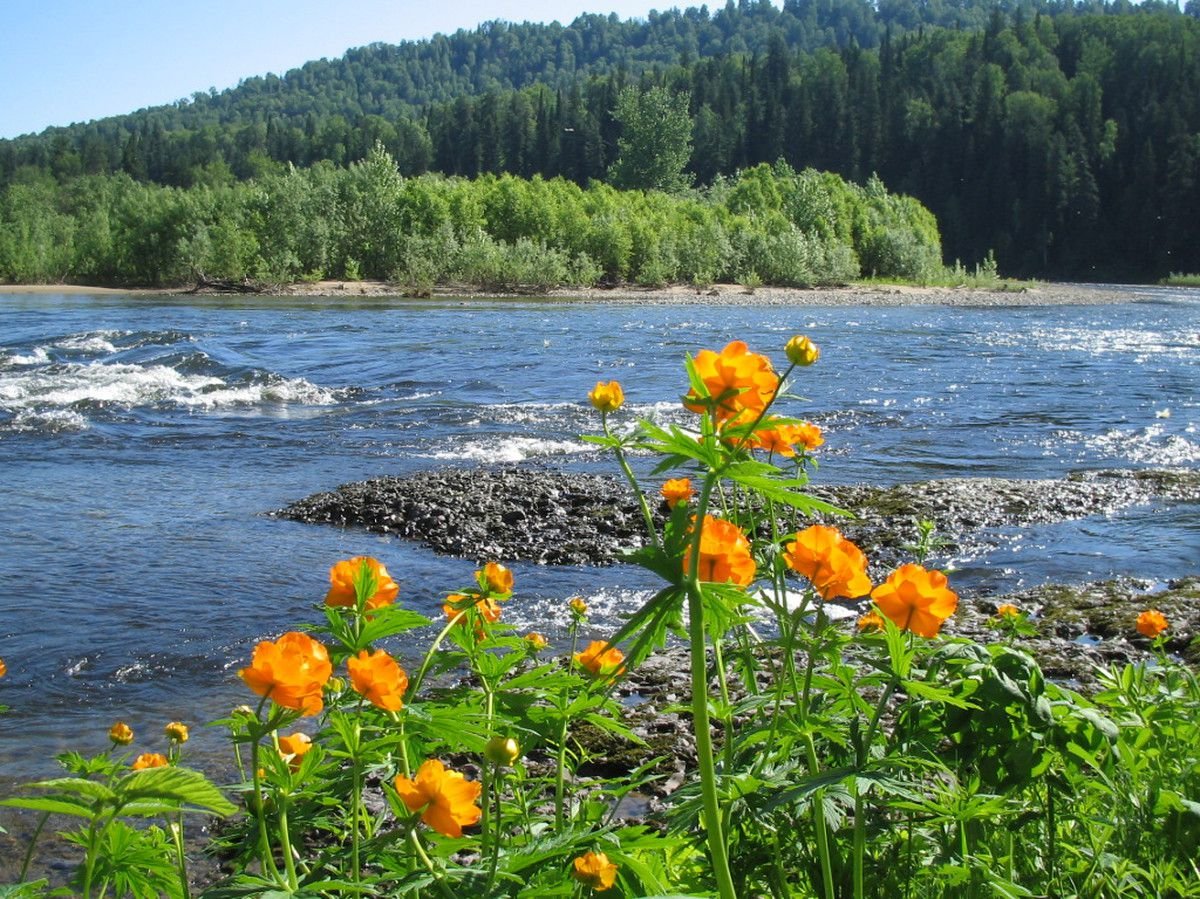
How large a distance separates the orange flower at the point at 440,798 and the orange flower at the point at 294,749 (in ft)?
1.58

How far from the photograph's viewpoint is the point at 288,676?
1.54m

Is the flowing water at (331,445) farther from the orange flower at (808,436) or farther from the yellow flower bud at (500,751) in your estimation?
the yellow flower bud at (500,751)

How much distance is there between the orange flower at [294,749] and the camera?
2.03 meters

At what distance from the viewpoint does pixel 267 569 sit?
677cm

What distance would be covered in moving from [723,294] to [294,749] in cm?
4315

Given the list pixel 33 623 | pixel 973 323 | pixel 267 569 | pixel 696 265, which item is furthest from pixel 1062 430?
pixel 696 265

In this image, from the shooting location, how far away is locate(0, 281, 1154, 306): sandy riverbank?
41.2 m

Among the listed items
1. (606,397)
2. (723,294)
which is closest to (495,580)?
(606,397)

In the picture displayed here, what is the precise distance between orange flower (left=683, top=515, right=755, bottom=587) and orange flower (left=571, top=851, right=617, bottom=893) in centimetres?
47

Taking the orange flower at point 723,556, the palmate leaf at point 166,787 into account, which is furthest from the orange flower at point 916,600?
the palmate leaf at point 166,787

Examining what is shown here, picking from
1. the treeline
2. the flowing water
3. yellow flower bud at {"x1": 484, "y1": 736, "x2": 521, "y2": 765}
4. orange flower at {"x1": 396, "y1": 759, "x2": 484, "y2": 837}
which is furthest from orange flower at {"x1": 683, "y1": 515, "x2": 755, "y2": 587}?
the treeline

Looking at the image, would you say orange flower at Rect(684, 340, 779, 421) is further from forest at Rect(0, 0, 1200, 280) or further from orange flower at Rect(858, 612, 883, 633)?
forest at Rect(0, 0, 1200, 280)

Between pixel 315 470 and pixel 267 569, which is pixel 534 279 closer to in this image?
pixel 315 470

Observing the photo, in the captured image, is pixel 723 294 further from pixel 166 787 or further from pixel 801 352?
pixel 166 787
